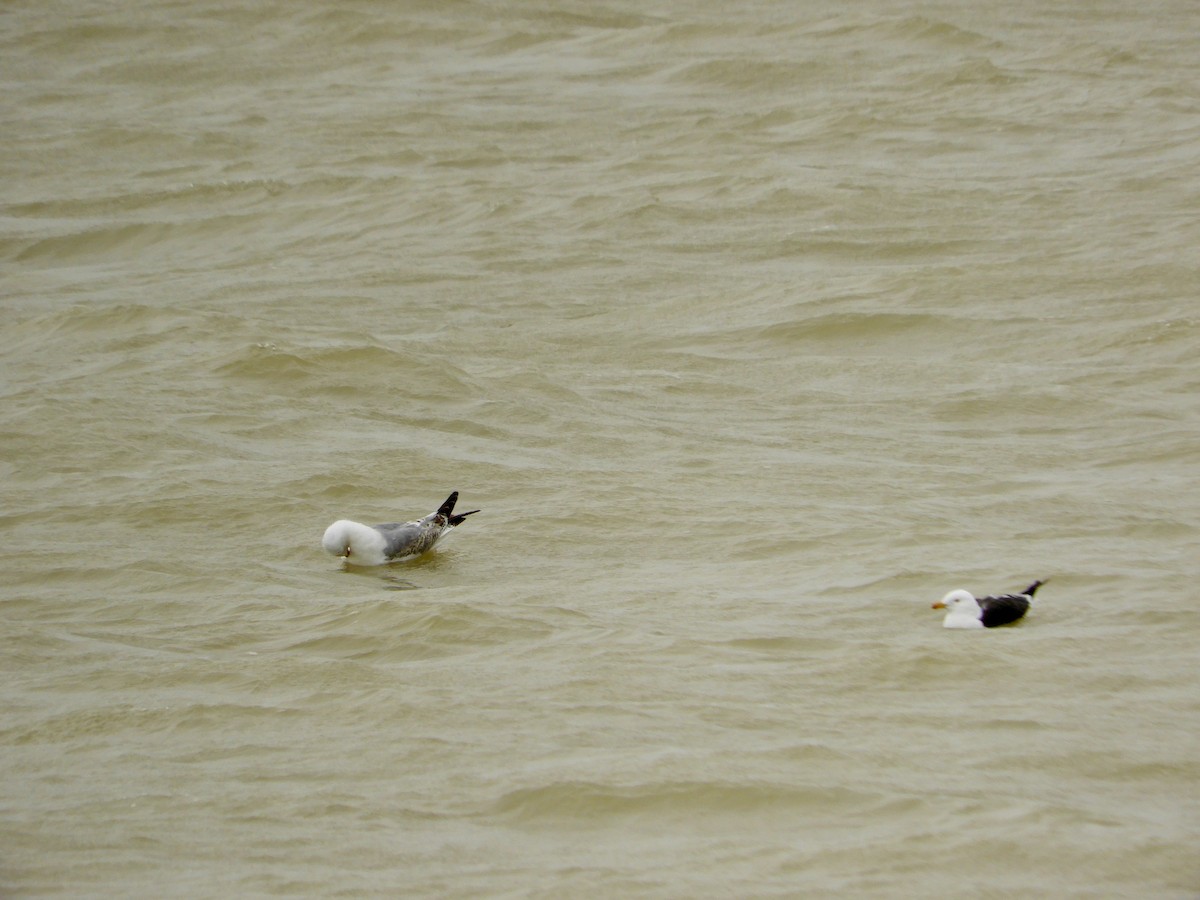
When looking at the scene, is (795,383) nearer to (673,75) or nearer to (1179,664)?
(1179,664)

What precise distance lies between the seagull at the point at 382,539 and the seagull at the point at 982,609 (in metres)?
2.17

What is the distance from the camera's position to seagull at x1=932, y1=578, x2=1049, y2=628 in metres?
5.08

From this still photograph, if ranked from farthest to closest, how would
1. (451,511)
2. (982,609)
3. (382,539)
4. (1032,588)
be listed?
(451,511) → (382,539) → (1032,588) → (982,609)

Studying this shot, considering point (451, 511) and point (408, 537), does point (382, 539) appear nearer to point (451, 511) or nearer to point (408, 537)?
point (408, 537)

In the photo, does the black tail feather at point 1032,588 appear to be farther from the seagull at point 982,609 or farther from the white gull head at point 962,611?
the white gull head at point 962,611

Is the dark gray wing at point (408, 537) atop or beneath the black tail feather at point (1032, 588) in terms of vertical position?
beneath

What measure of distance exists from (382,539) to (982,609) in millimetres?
2414

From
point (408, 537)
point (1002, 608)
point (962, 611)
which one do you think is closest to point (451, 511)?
point (408, 537)

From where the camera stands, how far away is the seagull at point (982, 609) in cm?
508

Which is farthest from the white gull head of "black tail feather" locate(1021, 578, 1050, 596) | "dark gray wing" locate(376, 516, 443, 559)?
"dark gray wing" locate(376, 516, 443, 559)

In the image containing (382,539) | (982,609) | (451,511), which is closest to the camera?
(982,609)

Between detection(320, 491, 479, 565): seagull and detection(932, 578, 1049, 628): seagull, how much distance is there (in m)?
2.17

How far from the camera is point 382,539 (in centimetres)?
630

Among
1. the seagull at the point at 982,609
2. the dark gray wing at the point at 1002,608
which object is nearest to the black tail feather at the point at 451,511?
the seagull at the point at 982,609
